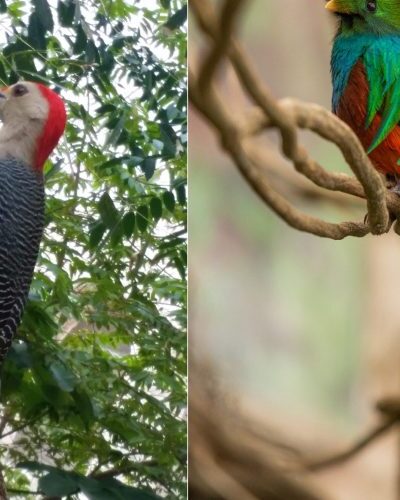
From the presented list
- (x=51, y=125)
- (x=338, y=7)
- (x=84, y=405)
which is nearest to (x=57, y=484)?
(x=84, y=405)

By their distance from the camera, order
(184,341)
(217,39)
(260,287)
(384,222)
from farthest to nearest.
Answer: (184,341), (260,287), (384,222), (217,39)

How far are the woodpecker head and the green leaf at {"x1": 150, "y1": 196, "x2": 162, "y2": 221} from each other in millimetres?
242

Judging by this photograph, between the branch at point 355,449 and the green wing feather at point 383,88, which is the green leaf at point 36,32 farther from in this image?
the branch at point 355,449

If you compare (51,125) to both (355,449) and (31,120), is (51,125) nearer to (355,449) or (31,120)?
(31,120)

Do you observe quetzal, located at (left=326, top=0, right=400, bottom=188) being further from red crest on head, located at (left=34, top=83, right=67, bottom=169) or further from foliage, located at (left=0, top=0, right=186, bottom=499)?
red crest on head, located at (left=34, top=83, right=67, bottom=169)

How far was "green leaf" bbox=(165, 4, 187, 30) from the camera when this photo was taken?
1.53m

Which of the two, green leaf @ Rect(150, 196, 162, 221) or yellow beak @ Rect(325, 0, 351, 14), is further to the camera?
green leaf @ Rect(150, 196, 162, 221)


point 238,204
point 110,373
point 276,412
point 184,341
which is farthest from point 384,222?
point 110,373

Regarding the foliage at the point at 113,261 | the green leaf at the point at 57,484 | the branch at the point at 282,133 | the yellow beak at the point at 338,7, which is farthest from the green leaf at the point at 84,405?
the yellow beak at the point at 338,7

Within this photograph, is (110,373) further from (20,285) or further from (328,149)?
(328,149)

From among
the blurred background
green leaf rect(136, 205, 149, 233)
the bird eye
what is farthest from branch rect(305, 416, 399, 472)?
the bird eye

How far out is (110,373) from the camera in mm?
1545

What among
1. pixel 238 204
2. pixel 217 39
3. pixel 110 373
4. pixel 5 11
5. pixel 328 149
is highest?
pixel 217 39

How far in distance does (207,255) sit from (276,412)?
0.31 metres
